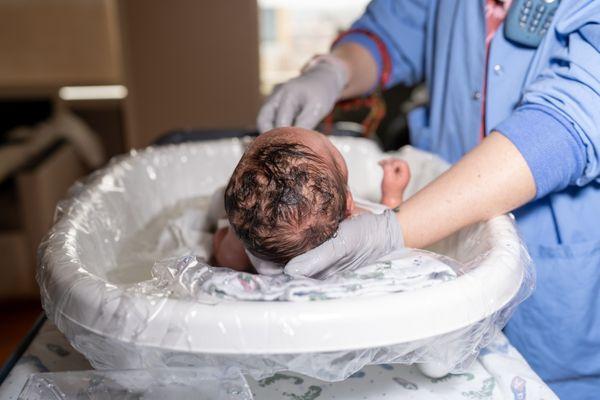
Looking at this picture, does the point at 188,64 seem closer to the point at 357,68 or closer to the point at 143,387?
the point at 357,68

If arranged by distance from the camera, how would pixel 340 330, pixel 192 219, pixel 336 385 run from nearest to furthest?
pixel 340 330, pixel 336 385, pixel 192 219

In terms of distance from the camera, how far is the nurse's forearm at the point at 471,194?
740 mm

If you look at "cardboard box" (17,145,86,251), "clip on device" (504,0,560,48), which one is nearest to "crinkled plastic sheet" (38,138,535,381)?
"clip on device" (504,0,560,48)

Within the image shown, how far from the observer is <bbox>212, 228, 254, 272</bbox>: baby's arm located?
868 mm

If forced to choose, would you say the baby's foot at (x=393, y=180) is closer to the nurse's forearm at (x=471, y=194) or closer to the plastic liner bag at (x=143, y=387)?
the nurse's forearm at (x=471, y=194)

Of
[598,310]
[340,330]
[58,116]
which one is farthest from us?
[58,116]

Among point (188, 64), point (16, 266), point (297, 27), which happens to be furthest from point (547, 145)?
point (297, 27)

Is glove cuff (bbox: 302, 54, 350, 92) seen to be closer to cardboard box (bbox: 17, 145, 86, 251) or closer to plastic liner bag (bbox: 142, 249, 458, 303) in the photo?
plastic liner bag (bbox: 142, 249, 458, 303)

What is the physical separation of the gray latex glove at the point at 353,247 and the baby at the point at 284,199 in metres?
0.02

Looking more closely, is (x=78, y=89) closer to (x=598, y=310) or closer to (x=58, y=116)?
(x=58, y=116)

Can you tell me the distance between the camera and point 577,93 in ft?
2.41

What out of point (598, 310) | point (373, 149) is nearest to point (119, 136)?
point (373, 149)

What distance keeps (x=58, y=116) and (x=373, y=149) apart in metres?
1.88

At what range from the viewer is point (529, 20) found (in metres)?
0.89
